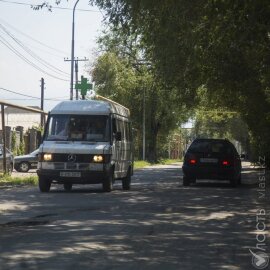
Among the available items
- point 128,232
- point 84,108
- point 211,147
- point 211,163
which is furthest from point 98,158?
point 128,232

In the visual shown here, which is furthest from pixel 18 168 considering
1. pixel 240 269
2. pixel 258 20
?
pixel 240 269

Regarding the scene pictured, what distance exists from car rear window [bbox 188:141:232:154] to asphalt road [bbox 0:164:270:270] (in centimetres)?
548

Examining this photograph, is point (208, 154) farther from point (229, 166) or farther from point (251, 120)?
point (251, 120)

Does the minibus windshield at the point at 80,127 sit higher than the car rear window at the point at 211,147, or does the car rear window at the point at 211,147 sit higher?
the minibus windshield at the point at 80,127

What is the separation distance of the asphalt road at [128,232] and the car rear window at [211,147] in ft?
18.0

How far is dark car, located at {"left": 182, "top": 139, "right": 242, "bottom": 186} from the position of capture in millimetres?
21984

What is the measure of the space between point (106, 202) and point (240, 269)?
26.4 feet

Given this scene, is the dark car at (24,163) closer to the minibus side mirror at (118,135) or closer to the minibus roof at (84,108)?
the minibus roof at (84,108)

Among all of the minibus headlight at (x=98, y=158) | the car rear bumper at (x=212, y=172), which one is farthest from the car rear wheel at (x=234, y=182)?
the minibus headlight at (x=98, y=158)

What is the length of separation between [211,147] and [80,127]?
5795 millimetres

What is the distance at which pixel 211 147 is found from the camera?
22.3 m

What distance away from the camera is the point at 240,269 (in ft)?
23.6

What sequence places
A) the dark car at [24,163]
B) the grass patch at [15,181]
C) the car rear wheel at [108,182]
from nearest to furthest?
1. the car rear wheel at [108,182]
2. the grass patch at [15,181]
3. the dark car at [24,163]

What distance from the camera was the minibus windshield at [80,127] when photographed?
1836 centimetres
